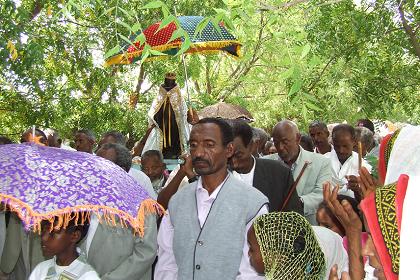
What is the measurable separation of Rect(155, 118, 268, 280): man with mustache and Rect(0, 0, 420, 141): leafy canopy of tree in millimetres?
665

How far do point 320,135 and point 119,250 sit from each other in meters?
5.16

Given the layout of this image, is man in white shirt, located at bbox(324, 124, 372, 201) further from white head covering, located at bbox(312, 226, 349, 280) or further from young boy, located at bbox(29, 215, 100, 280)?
young boy, located at bbox(29, 215, 100, 280)

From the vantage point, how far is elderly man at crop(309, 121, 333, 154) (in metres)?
9.04

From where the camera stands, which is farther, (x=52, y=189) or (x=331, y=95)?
(x=331, y=95)

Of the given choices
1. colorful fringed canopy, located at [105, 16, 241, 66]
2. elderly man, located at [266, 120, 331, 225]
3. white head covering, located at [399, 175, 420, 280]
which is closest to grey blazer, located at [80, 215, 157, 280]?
elderly man, located at [266, 120, 331, 225]

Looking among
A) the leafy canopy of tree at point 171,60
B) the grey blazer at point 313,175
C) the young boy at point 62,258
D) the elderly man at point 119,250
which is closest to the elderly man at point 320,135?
the leafy canopy of tree at point 171,60

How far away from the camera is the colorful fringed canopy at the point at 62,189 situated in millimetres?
3547

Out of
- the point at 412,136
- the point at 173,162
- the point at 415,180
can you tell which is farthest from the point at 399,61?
the point at 415,180

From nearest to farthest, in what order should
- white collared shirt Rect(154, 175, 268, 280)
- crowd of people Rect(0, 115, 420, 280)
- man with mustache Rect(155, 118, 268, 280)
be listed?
crowd of people Rect(0, 115, 420, 280)
man with mustache Rect(155, 118, 268, 280)
white collared shirt Rect(154, 175, 268, 280)

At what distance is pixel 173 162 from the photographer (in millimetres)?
9781

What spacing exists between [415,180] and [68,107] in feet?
34.0

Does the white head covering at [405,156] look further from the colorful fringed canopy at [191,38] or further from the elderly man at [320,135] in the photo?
the elderly man at [320,135]

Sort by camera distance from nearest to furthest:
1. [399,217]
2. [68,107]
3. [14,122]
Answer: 1. [399,217]
2. [68,107]
3. [14,122]

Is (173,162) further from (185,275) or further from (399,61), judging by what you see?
(185,275)
